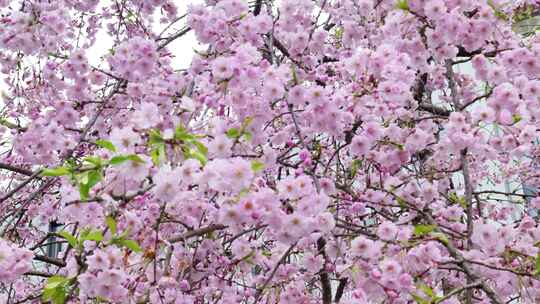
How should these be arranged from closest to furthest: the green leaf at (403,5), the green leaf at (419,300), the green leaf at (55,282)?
the green leaf at (55,282), the green leaf at (419,300), the green leaf at (403,5)

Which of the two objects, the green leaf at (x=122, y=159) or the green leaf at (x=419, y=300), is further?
the green leaf at (x=419, y=300)

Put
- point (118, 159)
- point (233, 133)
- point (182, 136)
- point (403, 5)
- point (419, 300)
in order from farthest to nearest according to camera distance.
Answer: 1. point (403, 5)
2. point (419, 300)
3. point (233, 133)
4. point (182, 136)
5. point (118, 159)

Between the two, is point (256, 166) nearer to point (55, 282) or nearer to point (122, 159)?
point (122, 159)

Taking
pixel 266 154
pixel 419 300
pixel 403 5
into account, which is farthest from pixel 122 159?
pixel 403 5

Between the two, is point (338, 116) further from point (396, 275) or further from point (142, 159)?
point (142, 159)

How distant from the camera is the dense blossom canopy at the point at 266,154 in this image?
2.01 meters

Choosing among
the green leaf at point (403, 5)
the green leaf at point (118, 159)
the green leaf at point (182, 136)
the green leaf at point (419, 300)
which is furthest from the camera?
the green leaf at point (403, 5)

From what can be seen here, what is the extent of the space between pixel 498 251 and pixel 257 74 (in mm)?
1460

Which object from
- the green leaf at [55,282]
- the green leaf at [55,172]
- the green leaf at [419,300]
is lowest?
the green leaf at [419,300]

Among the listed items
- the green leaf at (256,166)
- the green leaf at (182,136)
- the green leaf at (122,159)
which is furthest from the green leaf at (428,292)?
the green leaf at (122,159)

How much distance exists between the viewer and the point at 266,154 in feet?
8.18

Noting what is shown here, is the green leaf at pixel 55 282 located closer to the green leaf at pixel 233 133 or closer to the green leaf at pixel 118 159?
the green leaf at pixel 118 159

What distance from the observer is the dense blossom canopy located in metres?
2.01

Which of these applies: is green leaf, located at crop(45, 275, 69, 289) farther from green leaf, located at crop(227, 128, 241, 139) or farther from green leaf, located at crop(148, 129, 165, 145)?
green leaf, located at crop(227, 128, 241, 139)
